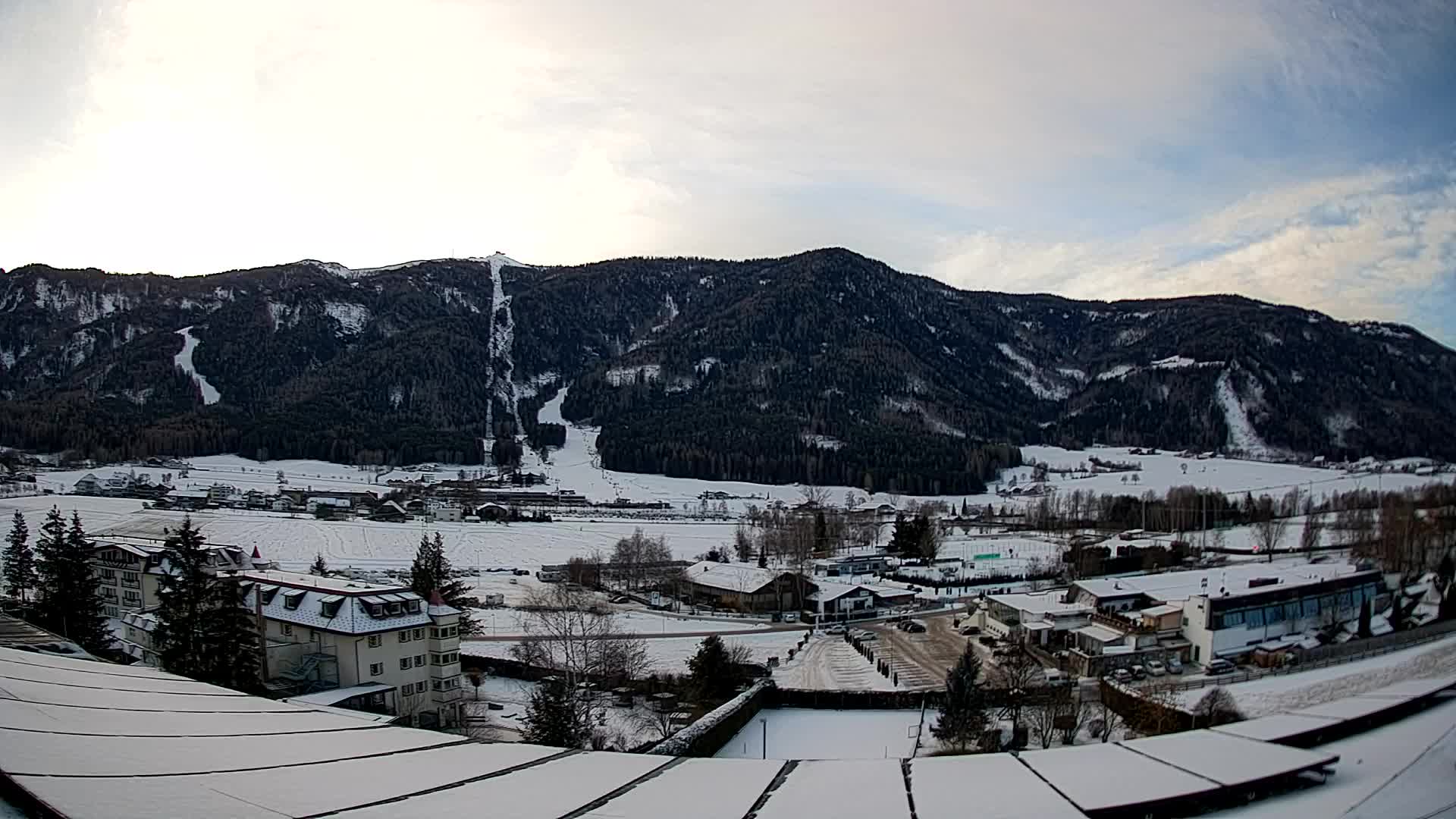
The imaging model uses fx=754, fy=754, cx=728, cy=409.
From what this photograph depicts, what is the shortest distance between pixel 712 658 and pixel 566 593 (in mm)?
12727

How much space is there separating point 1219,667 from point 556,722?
18737mm

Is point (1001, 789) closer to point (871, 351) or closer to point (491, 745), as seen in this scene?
point (491, 745)

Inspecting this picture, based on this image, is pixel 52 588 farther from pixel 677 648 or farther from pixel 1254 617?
pixel 1254 617

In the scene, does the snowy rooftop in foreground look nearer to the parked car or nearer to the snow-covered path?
the parked car

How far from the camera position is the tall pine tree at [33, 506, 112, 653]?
1777 centimetres

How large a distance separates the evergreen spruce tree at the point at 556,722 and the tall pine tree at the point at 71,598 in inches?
423

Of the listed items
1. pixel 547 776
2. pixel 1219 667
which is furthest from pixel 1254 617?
pixel 547 776

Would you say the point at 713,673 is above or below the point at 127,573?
below

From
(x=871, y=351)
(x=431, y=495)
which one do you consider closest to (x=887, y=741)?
(x=431, y=495)

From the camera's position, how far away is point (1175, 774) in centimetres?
344

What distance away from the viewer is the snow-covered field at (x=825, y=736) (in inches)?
357

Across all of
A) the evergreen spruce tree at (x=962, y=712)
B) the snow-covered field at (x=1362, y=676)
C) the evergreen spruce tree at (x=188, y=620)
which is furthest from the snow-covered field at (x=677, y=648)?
the snow-covered field at (x=1362, y=676)

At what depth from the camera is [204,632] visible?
14305mm

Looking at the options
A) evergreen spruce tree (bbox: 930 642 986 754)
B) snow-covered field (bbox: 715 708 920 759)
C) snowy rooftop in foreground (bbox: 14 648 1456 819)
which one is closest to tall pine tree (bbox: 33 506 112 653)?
snow-covered field (bbox: 715 708 920 759)
